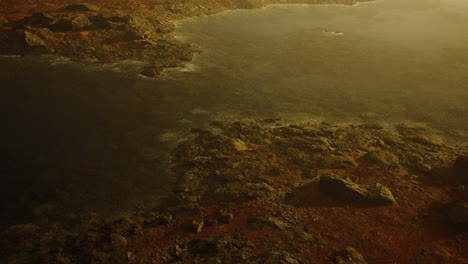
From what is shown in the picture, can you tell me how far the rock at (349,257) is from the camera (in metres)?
7.99

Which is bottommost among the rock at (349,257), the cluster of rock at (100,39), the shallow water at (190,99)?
the rock at (349,257)

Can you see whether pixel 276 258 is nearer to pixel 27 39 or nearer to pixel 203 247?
pixel 203 247

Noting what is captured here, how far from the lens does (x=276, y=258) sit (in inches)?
304

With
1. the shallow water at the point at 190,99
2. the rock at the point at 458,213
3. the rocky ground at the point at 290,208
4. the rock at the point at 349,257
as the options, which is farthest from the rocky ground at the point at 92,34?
the rock at the point at 458,213

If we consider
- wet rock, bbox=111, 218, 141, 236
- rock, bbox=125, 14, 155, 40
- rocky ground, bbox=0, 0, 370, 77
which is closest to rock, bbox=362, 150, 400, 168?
wet rock, bbox=111, 218, 141, 236

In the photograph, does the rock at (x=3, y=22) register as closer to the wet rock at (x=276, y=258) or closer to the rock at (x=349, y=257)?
the wet rock at (x=276, y=258)

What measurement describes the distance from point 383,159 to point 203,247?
7.24 metres

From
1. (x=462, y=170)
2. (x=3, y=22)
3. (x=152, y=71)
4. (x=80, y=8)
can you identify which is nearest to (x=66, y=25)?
(x=3, y=22)

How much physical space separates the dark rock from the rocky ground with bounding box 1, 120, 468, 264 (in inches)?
1.0

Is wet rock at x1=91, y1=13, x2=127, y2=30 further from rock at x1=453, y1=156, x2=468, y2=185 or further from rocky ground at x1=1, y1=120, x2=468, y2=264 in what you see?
rock at x1=453, y1=156, x2=468, y2=185

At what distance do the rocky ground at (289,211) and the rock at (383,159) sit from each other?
4 centimetres

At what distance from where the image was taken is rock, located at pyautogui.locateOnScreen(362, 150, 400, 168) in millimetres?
11812

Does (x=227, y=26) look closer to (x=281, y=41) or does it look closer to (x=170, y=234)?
(x=281, y=41)

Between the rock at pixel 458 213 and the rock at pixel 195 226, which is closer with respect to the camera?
the rock at pixel 195 226
